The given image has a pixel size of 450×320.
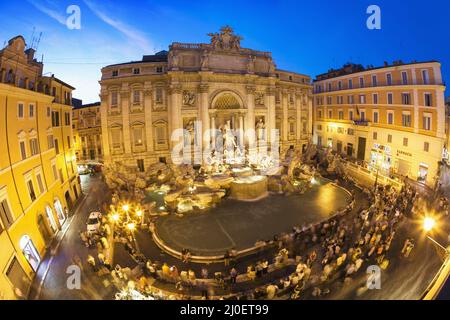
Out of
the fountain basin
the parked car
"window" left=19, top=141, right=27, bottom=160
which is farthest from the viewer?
the fountain basin

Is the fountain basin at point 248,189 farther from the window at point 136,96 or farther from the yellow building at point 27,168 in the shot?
the window at point 136,96

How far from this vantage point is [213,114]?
2722 centimetres

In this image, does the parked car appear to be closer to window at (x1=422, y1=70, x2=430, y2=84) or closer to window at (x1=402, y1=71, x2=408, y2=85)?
window at (x1=422, y1=70, x2=430, y2=84)

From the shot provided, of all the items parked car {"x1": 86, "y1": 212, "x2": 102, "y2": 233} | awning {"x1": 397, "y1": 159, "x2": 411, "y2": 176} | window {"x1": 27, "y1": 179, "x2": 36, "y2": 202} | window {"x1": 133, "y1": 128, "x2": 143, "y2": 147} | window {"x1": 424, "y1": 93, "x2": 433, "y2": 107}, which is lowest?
parked car {"x1": 86, "y1": 212, "x2": 102, "y2": 233}

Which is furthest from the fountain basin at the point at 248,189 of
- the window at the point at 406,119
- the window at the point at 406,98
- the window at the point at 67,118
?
the window at the point at 406,98

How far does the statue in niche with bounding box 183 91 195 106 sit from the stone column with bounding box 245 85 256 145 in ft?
23.1

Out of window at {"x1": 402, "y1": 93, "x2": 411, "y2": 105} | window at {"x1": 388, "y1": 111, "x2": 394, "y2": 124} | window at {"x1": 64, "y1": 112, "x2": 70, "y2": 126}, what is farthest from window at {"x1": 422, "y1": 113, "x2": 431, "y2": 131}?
window at {"x1": 64, "y1": 112, "x2": 70, "y2": 126}

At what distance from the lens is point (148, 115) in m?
26.4

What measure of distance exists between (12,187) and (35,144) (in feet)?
13.4

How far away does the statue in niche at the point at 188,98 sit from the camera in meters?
26.2

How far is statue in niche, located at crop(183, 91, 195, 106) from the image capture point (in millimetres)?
26234

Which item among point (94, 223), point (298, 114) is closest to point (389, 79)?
point (298, 114)

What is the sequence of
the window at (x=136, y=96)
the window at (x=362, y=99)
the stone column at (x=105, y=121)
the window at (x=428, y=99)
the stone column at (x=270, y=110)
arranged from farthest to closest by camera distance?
the stone column at (x=270, y=110), the window at (x=362, y=99), the window at (x=136, y=96), the stone column at (x=105, y=121), the window at (x=428, y=99)

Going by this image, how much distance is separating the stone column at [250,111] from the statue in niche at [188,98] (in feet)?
23.1
